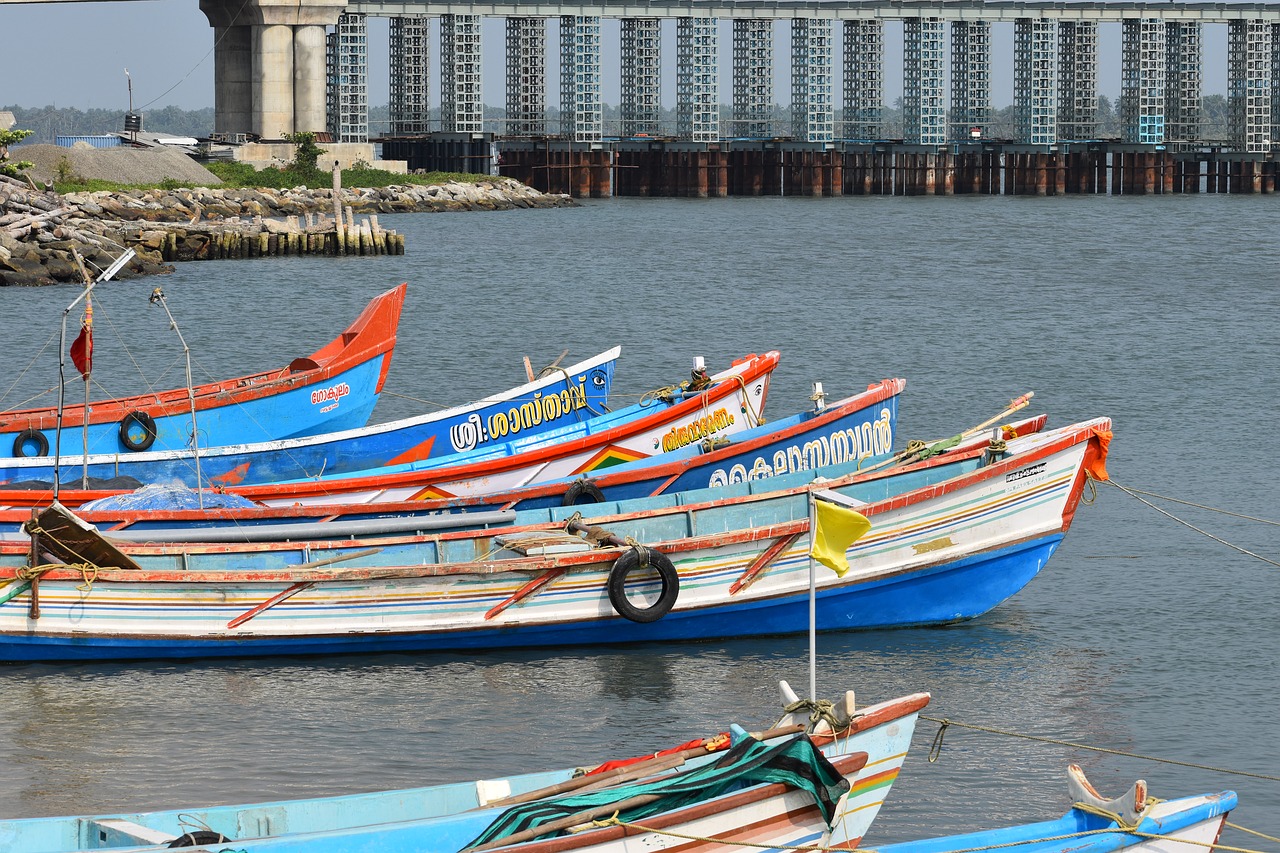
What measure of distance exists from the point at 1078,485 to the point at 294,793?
344 inches

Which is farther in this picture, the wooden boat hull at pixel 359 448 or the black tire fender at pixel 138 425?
the black tire fender at pixel 138 425

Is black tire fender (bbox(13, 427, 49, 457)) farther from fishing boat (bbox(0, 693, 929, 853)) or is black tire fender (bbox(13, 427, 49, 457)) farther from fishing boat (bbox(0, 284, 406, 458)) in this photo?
fishing boat (bbox(0, 693, 929, 853))

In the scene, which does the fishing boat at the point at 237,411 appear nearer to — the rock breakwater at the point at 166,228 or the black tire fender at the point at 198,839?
the black tire fender at the point at 198,839

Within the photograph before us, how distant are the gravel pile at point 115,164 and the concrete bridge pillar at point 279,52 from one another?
68.2 feet

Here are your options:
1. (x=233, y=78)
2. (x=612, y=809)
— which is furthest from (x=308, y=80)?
(x=612, y=809)

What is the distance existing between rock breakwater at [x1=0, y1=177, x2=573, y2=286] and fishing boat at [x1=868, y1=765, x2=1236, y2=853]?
33652 mm

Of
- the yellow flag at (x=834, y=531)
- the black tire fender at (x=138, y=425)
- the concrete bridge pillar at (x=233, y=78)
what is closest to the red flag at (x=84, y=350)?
the black tire fender at (x=138, y=425)

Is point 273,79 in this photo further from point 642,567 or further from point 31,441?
point 642,567

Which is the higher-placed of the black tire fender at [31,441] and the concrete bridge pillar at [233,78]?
the concrete bridge pillar at [233,78]

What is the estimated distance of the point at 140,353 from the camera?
4416 centimetres

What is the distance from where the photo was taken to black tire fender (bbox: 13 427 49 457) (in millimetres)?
23781

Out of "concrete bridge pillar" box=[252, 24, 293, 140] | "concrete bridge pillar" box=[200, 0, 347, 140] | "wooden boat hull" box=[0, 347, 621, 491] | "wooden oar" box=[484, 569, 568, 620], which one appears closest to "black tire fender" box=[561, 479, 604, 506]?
"wooden oar" box=[484, 569, 568, 620]

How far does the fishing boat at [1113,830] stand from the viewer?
1061cm

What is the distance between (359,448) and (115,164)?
71.8 m
